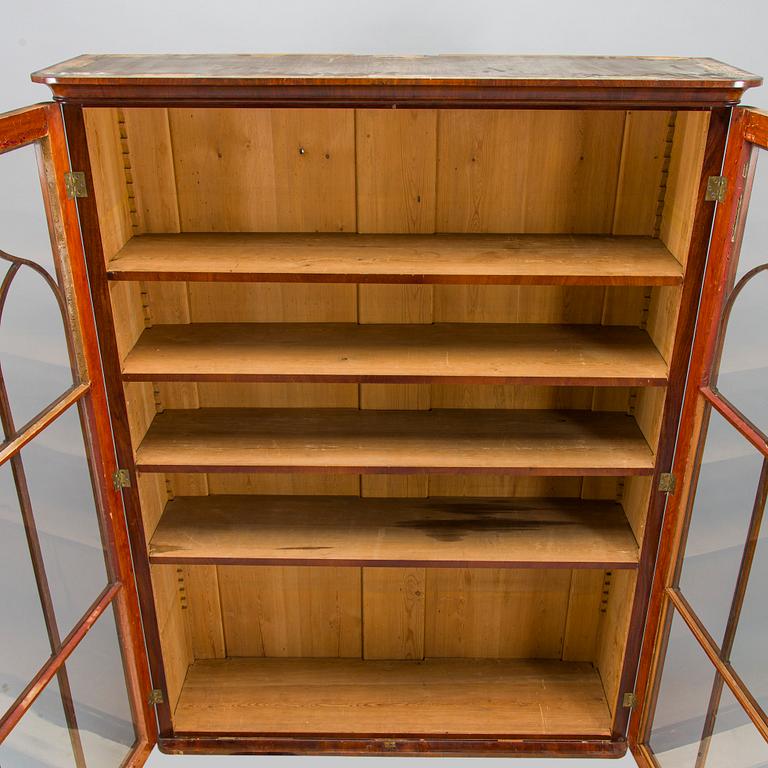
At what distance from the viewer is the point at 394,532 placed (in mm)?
2508

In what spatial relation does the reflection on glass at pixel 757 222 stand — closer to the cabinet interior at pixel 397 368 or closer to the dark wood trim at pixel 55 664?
the cabinet interior at pixel 397 368

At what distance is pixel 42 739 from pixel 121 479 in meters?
0.64

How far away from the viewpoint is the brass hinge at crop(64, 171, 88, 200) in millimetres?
1910

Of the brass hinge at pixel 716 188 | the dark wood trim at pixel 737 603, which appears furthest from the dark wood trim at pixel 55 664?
the brass hinge at pixel 716 188

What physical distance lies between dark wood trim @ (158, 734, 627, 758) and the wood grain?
2.06 ft

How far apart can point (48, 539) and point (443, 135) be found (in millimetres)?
1390

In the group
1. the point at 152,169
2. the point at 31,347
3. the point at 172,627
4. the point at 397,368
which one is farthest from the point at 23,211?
the point at 172,627

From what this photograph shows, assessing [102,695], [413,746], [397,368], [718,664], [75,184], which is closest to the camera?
[75,184]

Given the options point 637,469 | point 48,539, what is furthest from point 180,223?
point 637,469

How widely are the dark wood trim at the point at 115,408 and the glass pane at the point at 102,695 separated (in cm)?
9

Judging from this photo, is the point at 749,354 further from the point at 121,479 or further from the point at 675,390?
the point at 121,479

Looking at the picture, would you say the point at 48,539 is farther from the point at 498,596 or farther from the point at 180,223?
the point at 498,596

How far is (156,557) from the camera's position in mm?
2393

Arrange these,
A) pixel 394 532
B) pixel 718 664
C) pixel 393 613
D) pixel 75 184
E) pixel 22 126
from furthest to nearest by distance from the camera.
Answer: pixel 393 613 → pixel 394 532 → pixel 718 664 → pixel 75 184 → pixel 22 126
